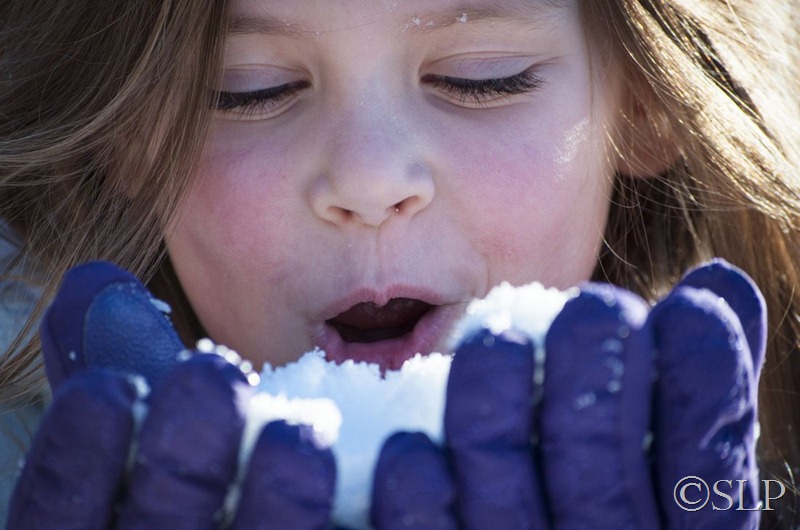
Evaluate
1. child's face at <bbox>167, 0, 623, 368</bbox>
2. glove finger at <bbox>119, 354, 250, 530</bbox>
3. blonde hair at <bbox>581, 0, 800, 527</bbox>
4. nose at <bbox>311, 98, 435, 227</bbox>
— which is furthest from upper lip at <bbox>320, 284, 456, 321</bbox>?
glove finger at <bbox>119, 354, 250, 530</bbox>

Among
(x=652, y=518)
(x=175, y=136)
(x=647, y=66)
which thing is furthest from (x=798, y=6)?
(x=652, y=518)

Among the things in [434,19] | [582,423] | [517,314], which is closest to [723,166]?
[434,19]

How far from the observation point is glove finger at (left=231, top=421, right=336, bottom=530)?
998mm

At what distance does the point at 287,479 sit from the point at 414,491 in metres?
0.14

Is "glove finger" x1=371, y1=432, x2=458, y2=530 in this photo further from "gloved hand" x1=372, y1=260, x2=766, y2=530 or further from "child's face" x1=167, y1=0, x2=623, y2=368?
"child's face" x1=167, y1=0, x2=623, y2=368

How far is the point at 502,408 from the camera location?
1046mm

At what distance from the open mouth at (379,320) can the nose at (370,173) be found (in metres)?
0.22

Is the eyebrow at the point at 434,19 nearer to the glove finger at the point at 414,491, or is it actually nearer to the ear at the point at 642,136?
the ear at the point at 642,136

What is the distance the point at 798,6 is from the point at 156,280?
170 cm

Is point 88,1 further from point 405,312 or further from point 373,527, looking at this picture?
point 373,527

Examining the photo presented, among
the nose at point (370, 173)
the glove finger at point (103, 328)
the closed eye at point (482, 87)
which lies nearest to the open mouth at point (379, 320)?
the nose at point (370, 173)

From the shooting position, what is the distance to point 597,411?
1.05 meters

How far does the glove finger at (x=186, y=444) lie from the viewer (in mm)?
1003

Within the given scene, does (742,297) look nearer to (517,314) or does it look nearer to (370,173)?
(517,314)
